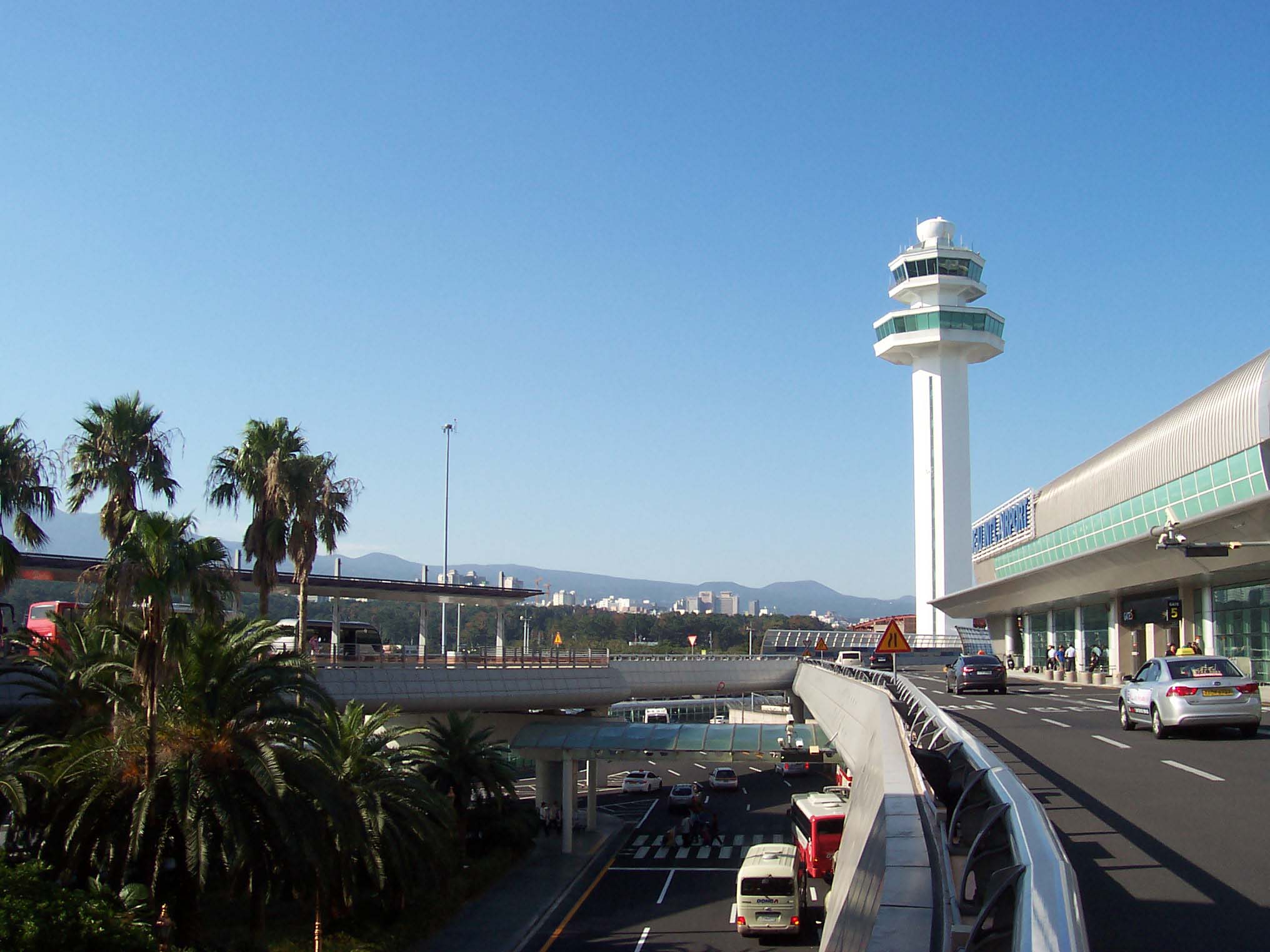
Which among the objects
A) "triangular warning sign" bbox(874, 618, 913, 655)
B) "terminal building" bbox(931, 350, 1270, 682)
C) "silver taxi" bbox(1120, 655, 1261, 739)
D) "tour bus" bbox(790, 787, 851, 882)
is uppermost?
"terminal building" bbox(931, 350, 1270, 682)

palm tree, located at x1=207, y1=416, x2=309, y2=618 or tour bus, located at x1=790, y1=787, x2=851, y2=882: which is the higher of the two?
palm tree, located at x1=207, y1=416, x2=309, y2=618

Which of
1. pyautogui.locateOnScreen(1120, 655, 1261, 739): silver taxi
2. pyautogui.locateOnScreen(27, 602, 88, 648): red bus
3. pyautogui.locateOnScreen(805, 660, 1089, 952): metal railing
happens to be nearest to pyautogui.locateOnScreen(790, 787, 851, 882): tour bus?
pyautogui.locateOnScreen(1120, 655, 1261, 739): silver taxi

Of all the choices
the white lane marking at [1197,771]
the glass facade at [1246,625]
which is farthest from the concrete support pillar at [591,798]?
the white lane marking at [1197,771]

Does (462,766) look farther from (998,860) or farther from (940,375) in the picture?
(940,375)

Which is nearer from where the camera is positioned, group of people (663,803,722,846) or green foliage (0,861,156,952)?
green foliage (0,861,156,952)

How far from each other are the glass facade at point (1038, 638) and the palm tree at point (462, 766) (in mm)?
41247

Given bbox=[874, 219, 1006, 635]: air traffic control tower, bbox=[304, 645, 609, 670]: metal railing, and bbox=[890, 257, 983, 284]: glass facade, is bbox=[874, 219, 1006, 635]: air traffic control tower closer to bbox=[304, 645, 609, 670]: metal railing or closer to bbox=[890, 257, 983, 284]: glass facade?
bbox=[890, 257, 983, 284]: glass facade

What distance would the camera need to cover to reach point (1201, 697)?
65.7 feet

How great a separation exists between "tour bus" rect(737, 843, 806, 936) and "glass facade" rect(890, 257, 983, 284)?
78153 millimetres

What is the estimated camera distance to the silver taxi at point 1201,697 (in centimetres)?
1989

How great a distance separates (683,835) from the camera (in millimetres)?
45844

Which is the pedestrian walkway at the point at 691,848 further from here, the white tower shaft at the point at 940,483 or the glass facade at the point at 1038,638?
the white tower shaft at the point at 940,483

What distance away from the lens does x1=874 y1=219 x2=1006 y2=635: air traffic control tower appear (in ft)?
307

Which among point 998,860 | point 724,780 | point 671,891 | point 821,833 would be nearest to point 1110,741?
point 821,833
